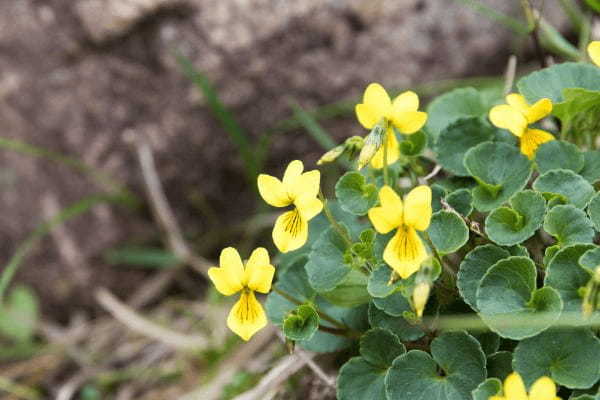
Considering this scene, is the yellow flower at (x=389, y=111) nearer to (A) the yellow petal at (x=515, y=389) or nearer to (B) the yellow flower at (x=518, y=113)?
(B) the yellow flower at (x=518, y=113)

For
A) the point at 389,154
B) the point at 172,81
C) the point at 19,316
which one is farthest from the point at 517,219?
the point at 19,316

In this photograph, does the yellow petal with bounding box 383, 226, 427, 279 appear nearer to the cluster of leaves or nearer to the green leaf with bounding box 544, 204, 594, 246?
the cluster of leaves

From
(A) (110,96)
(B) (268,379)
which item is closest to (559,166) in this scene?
(B) (268,379)

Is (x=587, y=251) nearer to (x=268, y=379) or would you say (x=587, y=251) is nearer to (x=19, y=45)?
(x=268, y=379)

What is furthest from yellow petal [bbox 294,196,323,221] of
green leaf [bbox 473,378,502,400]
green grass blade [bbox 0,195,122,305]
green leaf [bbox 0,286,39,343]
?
green leaf [bbox 0,286,39,343]

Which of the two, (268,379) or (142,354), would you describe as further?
(142,354)

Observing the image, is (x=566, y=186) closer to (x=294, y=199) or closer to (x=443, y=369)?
(x=443, y=369)
